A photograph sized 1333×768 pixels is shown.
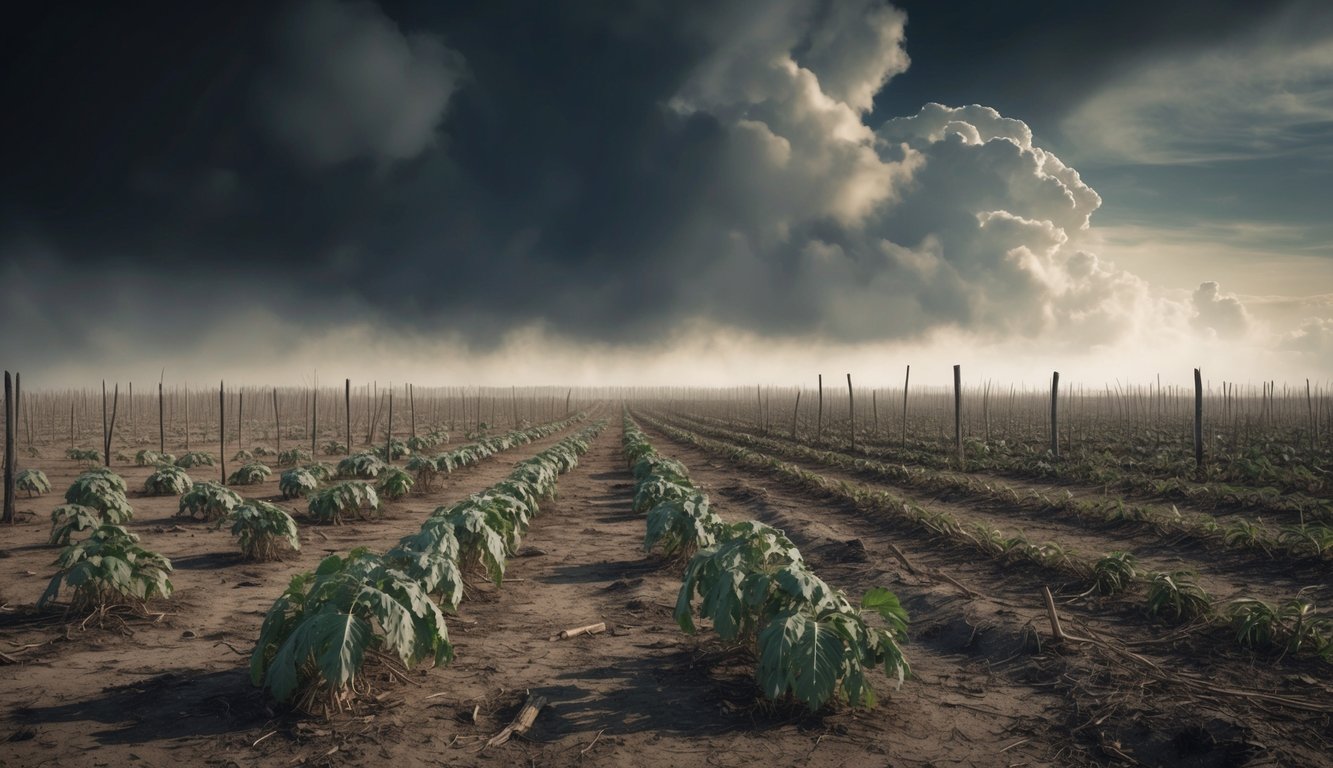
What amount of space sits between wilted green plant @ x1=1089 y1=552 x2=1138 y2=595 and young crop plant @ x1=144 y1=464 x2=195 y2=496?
776 inches

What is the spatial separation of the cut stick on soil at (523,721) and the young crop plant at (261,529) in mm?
6627

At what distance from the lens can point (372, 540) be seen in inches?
485

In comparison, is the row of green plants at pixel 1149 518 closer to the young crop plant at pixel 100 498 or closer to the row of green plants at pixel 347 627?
the row of green plants at pixel 347 627

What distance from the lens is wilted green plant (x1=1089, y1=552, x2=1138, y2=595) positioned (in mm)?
8000

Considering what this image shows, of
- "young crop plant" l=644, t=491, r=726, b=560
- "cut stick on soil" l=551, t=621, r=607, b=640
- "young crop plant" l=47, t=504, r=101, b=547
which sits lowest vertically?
"cut stick on soil" l=551, t=621, r=607, b=640

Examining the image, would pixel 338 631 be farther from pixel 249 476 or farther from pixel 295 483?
pixel 249 476

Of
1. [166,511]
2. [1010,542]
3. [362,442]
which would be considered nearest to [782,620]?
[1010,542]

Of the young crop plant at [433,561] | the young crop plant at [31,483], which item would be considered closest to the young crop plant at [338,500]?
the young crop plant at [433,561]

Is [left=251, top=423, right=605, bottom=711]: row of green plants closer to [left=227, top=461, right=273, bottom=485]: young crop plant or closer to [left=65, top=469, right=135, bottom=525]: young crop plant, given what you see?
[left=65, top=469, right=135, bottom=525]: young crop plant

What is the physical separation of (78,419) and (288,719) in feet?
252

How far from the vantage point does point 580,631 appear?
24.1ft

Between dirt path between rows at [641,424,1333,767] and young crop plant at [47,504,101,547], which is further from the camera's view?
A: young crop plant at [47,504,101,547]

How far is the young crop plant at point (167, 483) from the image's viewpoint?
17234 mm

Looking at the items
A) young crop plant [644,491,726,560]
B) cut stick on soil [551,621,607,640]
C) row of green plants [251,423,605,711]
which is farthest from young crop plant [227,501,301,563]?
young crop plant [644,491,726,560]
